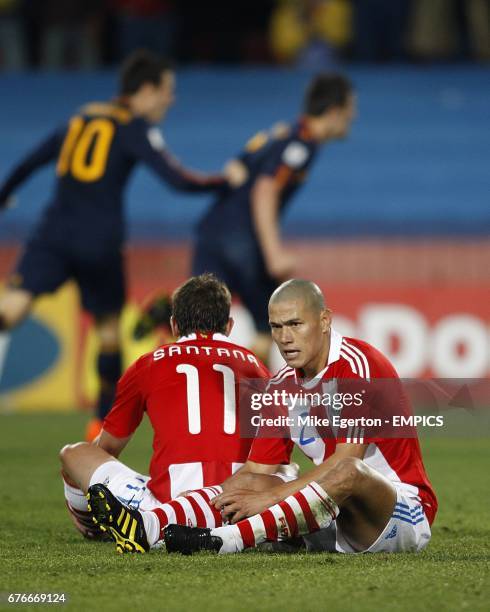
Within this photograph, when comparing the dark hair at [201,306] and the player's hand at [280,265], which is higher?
the player's hand at [280,265]

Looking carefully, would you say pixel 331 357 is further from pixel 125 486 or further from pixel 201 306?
pixel 125 486

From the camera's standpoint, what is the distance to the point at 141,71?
28.0ft

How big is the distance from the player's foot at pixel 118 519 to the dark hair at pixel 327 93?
197 inches

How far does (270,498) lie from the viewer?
14.7 feet

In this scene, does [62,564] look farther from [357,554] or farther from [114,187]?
[114,187]

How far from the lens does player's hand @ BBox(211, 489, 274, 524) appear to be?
4.49m

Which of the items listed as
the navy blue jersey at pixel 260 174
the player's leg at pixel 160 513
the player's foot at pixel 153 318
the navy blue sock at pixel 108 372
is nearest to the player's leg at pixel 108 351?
the navy blue sock at pixel 108 372

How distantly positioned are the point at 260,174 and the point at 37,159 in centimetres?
156

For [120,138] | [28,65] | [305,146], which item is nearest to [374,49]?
[28,65]

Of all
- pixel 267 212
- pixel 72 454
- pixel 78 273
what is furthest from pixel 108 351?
pixel 72 454

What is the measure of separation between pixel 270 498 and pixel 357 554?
0.40m

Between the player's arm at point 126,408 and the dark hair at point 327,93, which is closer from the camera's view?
the player's arm at point 126,408

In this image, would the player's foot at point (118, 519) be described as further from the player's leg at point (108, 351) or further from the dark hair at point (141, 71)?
the dark hair at point (141, 71)

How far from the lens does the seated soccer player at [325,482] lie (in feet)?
14.3
